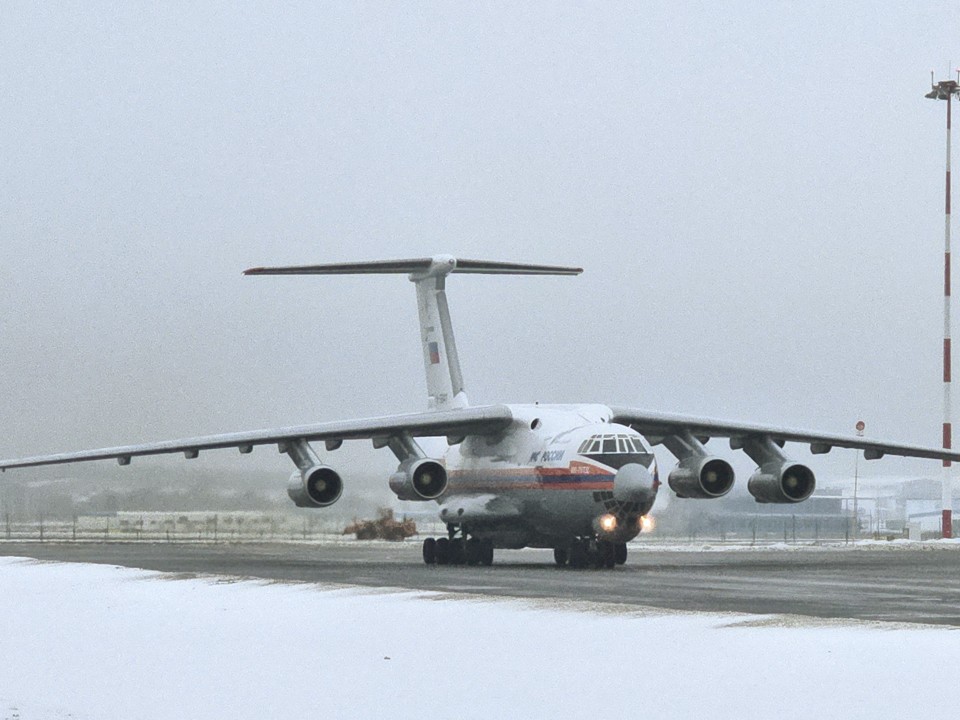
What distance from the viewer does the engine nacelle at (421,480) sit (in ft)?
84.8

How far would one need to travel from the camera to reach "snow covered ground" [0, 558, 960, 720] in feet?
29.9

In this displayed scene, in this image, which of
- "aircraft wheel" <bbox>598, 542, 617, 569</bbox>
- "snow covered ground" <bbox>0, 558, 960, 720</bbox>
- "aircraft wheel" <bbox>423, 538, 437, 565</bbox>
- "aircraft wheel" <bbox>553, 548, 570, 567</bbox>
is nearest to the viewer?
"snow covered ground" <bbox>0, 558, 960, 720</bbox>

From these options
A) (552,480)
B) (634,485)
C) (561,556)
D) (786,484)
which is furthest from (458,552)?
(786,484)

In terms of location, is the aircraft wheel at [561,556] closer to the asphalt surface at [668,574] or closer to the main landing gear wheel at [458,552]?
the asphalt surface at [668,574]

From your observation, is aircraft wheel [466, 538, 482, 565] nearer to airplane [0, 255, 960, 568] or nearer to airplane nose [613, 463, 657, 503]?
airplane [0, 255, 960, 568]

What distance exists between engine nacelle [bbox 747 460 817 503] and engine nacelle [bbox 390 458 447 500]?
5.78m

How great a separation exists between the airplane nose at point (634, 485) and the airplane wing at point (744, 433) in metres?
3.64

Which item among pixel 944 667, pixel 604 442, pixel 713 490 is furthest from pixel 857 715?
pixel 713 490

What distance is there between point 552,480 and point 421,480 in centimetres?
220

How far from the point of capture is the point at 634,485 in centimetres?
2409

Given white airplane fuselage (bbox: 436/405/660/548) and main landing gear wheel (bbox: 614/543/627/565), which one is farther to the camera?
main landing gear wheel (bbox: 614/543/627/565)

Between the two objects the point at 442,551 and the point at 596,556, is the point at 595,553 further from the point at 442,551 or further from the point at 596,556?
the point at 442,551

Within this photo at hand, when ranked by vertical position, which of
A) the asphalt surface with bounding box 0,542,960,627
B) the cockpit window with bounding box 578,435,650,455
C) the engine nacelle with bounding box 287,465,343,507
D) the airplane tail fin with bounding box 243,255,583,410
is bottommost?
the asphalt surface with bounding box 0,542,960,627

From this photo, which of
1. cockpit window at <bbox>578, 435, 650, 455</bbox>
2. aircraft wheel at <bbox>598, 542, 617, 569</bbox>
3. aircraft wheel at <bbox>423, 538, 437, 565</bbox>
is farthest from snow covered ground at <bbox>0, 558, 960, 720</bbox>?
aircraft wheel at <bbox>423, 538, 437, 565</bbox>
